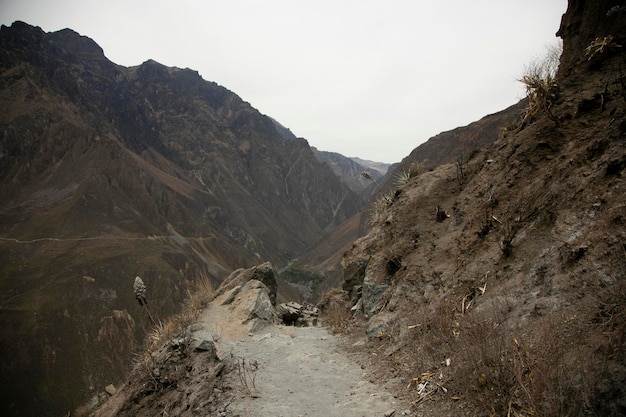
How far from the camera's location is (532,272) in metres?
4.82

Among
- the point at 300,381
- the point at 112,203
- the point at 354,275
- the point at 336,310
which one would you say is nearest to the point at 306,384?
the point at 300,381

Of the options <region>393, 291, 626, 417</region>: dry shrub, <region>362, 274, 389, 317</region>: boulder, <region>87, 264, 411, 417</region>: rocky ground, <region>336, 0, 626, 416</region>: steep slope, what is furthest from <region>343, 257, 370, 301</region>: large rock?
<region>393, 291, 626, 417</region>: dry shrub

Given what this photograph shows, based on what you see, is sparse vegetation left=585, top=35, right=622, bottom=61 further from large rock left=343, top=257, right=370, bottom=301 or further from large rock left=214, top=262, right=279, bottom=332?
large rock left=214, top=262, right=279, bottom=332

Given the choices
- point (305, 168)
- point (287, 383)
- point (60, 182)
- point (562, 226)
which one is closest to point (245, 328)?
point (287, 383)

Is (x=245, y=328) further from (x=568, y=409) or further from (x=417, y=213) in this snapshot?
(x=568, y=409)

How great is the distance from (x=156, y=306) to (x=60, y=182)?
45223 millimetres

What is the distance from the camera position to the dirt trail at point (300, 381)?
15.3 feet

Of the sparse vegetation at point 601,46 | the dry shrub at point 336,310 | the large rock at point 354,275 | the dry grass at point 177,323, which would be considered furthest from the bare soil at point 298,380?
the sparse vegetation at point 601,46

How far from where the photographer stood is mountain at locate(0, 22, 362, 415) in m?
45.1

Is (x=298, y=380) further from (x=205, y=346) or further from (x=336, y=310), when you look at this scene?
(x=336, y=310)

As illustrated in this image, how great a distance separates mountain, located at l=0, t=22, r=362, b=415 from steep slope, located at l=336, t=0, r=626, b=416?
1120 cm

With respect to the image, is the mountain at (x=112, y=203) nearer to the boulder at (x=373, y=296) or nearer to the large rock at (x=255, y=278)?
the large rock at (x=255, y=278)

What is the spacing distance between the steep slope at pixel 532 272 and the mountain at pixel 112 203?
36.7ft

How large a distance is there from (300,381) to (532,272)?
→ 150 inches
